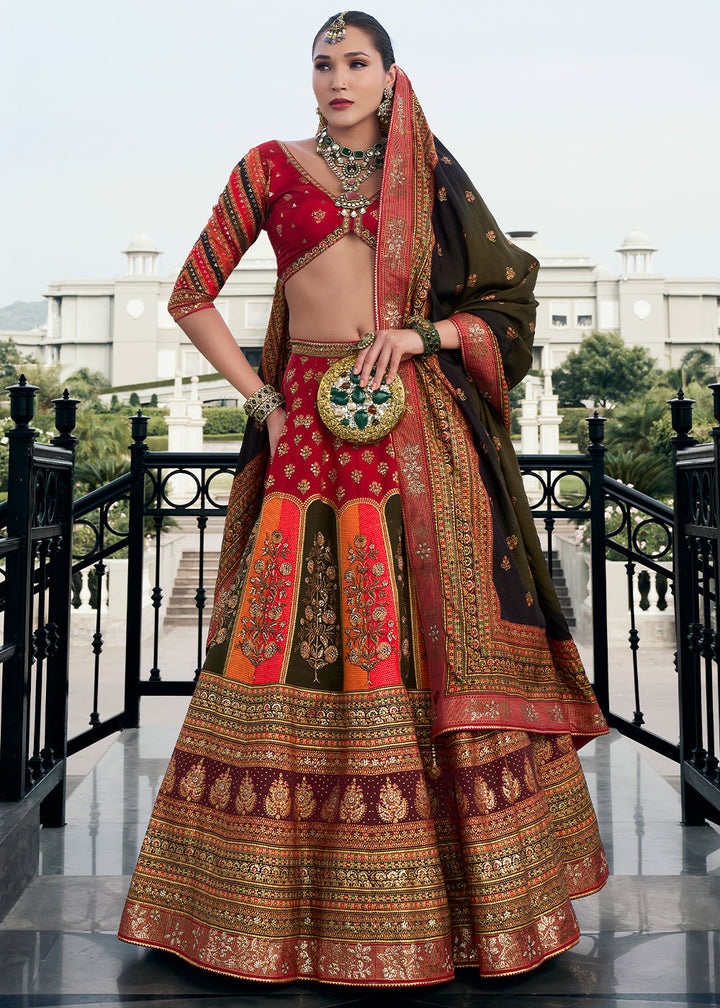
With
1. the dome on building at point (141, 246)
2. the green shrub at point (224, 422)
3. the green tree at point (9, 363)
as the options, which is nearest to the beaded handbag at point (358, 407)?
the green shrub at point (224, 422)

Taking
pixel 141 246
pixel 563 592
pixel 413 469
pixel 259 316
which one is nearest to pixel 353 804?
pixel 413 469

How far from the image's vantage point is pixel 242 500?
6.77ft

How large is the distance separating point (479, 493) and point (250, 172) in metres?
0.81

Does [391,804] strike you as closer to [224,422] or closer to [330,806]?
[330,806]

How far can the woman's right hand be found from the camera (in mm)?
1953

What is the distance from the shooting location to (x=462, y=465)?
1.91 m

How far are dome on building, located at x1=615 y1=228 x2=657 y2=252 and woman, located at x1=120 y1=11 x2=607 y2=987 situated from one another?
59505 mm

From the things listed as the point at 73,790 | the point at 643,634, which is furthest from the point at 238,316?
the point at 73,790

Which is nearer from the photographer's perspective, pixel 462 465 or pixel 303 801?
pixel 303 801

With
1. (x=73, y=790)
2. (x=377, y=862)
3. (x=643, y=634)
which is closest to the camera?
(x=377, y=862)

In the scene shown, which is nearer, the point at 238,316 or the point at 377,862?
the point at 377,862

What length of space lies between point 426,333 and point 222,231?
476 millimetres

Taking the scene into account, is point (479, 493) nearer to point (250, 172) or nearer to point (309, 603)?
point (309, 603)

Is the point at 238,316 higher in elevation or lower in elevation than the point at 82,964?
higher
